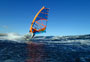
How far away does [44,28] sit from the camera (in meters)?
56.3

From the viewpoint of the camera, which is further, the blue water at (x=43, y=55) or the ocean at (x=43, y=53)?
the ocean at (x=43, y=53)

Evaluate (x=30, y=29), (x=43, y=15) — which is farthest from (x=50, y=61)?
(x=43, y=15)

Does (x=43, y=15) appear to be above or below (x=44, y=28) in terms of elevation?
above

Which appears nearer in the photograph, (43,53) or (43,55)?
(43,55)

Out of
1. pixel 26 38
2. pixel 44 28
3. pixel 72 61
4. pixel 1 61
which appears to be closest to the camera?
pixel 1 61

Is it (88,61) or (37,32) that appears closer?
(88,61)

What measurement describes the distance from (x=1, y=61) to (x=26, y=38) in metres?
41.5

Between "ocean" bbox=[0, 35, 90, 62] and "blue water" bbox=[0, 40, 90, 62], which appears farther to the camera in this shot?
"ocean" bbox=[0, 35, 90, 62]

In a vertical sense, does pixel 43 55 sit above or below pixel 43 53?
below

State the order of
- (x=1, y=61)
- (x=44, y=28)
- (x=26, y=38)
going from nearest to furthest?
(x=1, y=61) < (x=26, y=38) < (x=44, y=28)

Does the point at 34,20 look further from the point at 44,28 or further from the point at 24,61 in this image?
the point at 24,61

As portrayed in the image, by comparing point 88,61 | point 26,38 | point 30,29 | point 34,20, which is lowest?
point 88,61

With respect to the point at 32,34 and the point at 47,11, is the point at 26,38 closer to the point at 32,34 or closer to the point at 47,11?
the point at 32,34

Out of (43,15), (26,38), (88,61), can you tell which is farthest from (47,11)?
(88,61)
